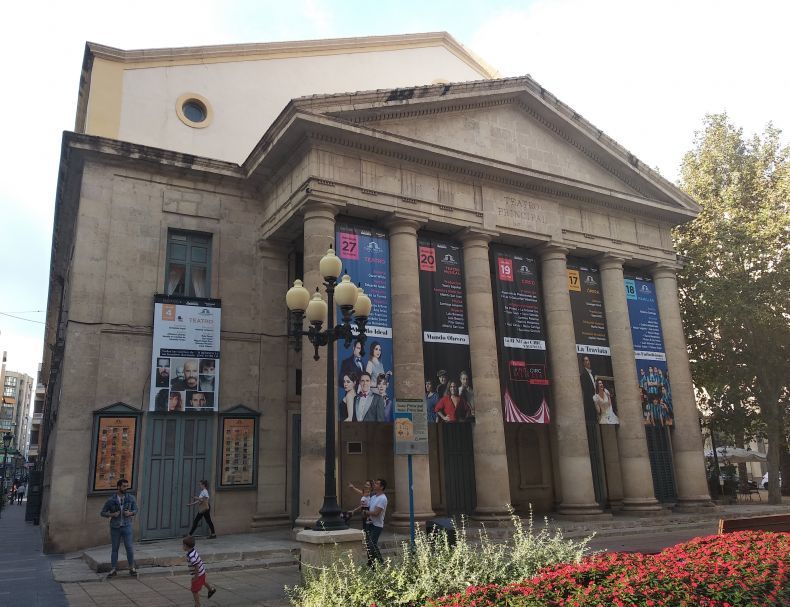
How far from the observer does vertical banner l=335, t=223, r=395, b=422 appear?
15195mm

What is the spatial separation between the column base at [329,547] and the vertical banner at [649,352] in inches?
549

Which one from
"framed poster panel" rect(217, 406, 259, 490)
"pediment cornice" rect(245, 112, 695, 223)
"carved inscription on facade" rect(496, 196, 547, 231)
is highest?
"pediment cornice" rect(245, 112, 695, 223)

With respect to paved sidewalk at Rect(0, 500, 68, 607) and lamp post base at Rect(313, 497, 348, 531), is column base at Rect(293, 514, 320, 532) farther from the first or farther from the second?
paved sidewalk at Rect(0, 500, 68, 607)

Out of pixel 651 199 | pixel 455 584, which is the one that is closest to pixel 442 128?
pixel 651 199

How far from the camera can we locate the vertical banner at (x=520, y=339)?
17828mm

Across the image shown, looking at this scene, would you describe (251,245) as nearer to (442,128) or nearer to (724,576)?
(442,128)

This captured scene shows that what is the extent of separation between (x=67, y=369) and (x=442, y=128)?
12386mm

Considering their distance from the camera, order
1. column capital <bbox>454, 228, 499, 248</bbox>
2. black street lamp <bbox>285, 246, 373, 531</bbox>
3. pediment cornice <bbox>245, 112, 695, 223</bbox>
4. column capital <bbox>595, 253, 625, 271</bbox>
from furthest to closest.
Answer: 1. column capital <bbox>595, 253, 625, 271</bbox>
2. column capital <bbox>454, 228, 499, 248</bbox>
3. pediment cornice <bbox>245, 112, 695, 223</bbox>
4. black street lamp <bbox>285, 246, 373, 531</bbox>

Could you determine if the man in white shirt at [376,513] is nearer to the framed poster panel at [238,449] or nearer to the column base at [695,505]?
the framed poster panel at [238,449]

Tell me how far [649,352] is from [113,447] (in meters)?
17.0

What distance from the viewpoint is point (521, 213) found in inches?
763

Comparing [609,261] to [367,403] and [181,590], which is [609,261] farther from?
[181,590]

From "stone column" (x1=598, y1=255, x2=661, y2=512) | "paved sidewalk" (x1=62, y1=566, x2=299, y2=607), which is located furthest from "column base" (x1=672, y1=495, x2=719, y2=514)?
"paved sidewalk" (x1=62, y1=566, x2=299, y2=607)

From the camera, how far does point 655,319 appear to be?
853 inches
